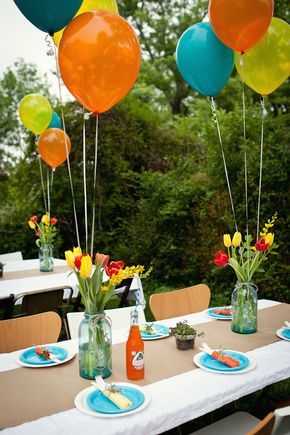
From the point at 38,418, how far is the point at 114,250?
622 centimetres

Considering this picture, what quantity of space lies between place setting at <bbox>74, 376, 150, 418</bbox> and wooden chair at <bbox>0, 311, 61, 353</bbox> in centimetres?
78

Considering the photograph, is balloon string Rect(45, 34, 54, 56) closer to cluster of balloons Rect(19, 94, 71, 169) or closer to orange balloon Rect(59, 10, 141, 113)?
orange balloon Rect(59, 10, 141, 113)

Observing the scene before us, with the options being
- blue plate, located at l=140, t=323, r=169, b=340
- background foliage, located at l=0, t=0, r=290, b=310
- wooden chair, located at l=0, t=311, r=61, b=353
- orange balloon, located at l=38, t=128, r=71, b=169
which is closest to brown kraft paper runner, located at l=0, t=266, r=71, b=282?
orange balloon, located at l=38, t=128, r=71, b=169

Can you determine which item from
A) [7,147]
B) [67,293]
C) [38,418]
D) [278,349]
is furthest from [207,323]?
[7,147]

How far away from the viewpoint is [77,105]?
7898 millimetres

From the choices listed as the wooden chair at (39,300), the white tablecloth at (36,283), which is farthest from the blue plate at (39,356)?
the white tablecloth at (36,283)

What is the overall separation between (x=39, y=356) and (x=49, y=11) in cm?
178

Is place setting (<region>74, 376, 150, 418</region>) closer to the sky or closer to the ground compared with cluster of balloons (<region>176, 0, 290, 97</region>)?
closer to the ground

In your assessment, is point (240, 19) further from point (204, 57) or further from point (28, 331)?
point (28, 331)

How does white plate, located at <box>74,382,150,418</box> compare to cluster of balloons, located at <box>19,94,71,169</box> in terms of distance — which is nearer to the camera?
white plate, located at <box>74,382,150,418</box>

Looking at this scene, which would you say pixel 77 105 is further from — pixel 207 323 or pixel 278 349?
pixel 278 349

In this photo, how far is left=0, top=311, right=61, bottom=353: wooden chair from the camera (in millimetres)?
2271

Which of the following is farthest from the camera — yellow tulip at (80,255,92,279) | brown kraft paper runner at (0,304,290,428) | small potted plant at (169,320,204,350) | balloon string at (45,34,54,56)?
balloon string at (45,34,54,56)

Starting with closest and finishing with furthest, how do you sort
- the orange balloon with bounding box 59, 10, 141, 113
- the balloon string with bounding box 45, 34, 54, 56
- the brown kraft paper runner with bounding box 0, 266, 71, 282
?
the orange balloon with bounding box 59, 10, 141, 113, the balloon string with bounding box 45, 34, 54, 56, the brown kraft paper runner with bounding box 0, 266, 71, 282
